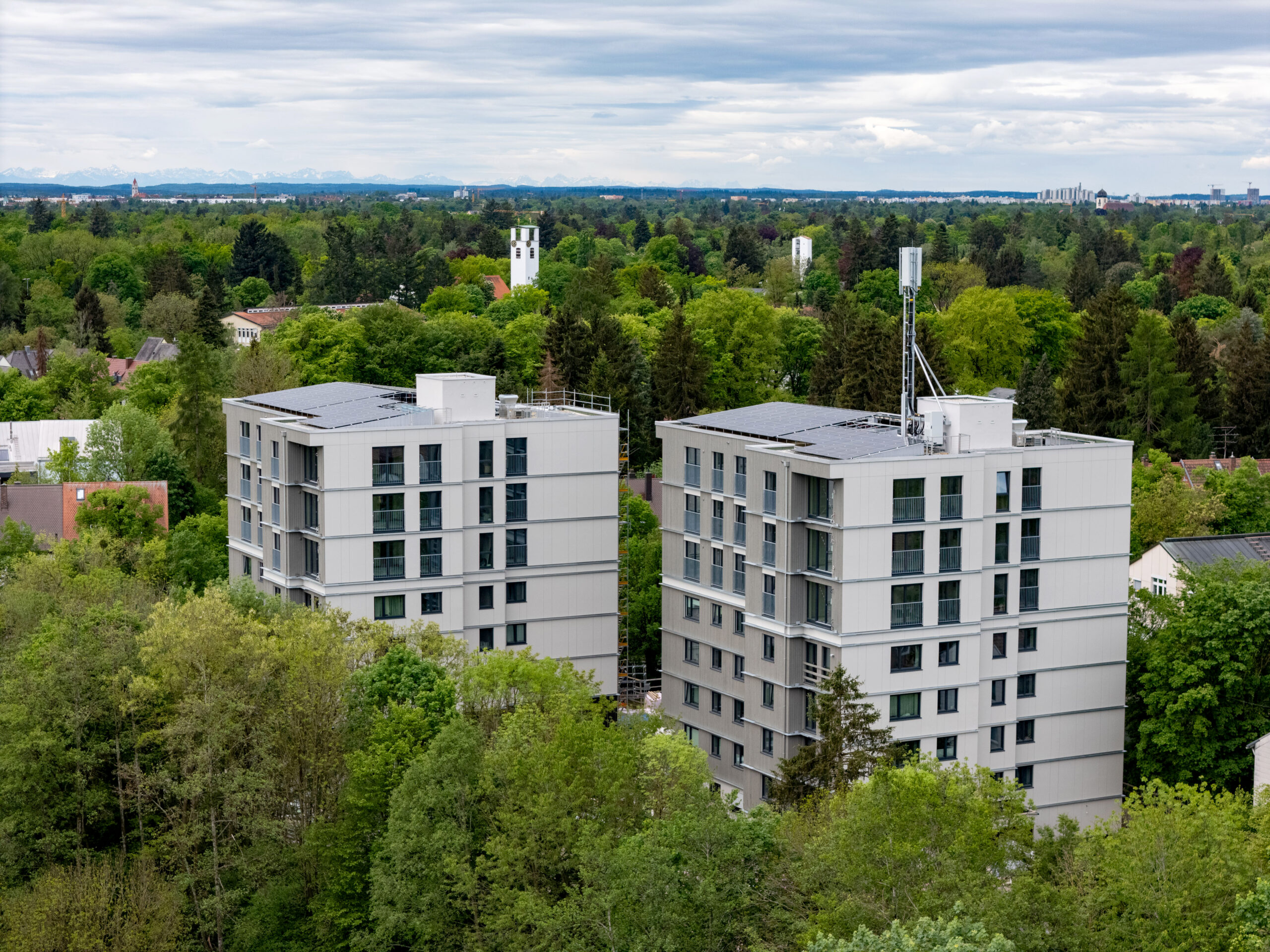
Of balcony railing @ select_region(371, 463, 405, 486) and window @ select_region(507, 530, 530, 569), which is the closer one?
balcony railing @ select_region(371, 463, 405, 486)

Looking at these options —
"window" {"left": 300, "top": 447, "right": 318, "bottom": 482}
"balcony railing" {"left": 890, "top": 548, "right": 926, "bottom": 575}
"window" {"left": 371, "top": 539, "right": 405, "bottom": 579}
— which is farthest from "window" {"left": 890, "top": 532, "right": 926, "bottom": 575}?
"window" {"left": 300, "top": 447, "right": 318, "bottom": 482}

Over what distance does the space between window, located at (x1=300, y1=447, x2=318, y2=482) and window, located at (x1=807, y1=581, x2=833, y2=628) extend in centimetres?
1784

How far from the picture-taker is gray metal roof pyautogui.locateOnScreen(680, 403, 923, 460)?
53250mm

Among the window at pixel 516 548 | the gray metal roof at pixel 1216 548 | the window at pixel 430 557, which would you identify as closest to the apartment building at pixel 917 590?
the window at pixel 516 548

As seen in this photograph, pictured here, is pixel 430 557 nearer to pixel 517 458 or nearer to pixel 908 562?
pixel 517 458

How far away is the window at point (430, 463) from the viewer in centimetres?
5697

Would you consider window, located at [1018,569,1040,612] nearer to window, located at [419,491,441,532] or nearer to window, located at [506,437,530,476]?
window, located at [506,437,530,476]

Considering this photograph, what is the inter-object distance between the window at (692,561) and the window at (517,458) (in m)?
6.44

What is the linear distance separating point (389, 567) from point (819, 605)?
15012mm

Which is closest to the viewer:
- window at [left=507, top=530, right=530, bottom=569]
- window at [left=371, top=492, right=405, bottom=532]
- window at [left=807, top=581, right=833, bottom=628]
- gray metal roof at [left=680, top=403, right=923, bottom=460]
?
window at [left=807, top=581, right=833, bottom=628]

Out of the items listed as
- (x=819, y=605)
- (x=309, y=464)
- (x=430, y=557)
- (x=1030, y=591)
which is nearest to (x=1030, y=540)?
(x=1030, y=591)

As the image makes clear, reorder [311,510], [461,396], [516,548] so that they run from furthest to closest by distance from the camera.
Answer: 1. [516,548]
2. [461,396]
3. [311,510]

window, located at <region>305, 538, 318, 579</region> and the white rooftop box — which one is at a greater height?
the white rooftop box

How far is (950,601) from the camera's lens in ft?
171
